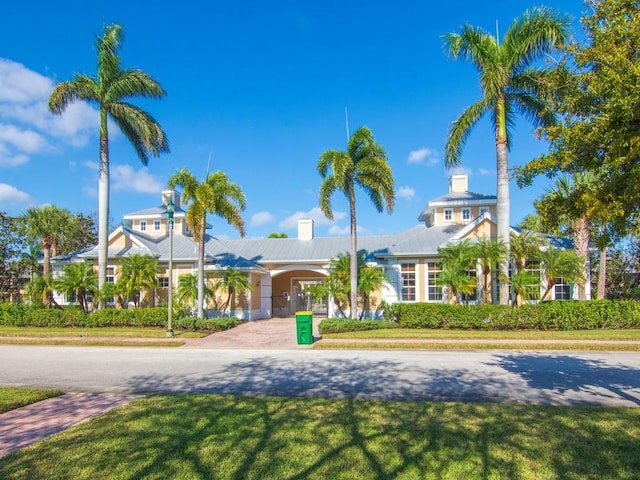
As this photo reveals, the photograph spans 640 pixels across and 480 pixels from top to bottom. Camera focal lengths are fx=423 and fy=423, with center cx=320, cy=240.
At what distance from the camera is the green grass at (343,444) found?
14.0ft

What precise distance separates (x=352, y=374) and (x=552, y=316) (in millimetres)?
12366

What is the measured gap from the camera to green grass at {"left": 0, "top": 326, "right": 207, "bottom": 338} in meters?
17.8

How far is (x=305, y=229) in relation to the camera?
2964cm

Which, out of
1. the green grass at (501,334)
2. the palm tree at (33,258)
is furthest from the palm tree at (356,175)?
the palm tree at (33,258)

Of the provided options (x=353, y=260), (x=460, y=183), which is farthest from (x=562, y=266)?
(x=460, y=183)

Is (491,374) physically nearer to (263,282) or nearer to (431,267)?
(431,267)

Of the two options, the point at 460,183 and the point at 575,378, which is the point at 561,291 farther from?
the point at 575,378

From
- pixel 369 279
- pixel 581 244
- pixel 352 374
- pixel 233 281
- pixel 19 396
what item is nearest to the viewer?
pixel 19 396

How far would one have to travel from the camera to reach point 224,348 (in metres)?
15.0

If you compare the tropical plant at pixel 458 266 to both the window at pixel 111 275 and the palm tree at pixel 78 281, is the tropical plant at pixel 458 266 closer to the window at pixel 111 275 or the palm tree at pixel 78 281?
the palm tree at pixel 78 281

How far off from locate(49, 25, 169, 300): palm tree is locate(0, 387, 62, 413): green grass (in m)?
14.6

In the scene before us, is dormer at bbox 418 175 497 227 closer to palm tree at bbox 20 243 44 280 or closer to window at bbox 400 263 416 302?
window at bbox 400 263 416 302

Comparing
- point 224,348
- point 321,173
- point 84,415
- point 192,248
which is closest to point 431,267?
point 321,173

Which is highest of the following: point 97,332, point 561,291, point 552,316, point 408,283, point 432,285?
point 408,283
